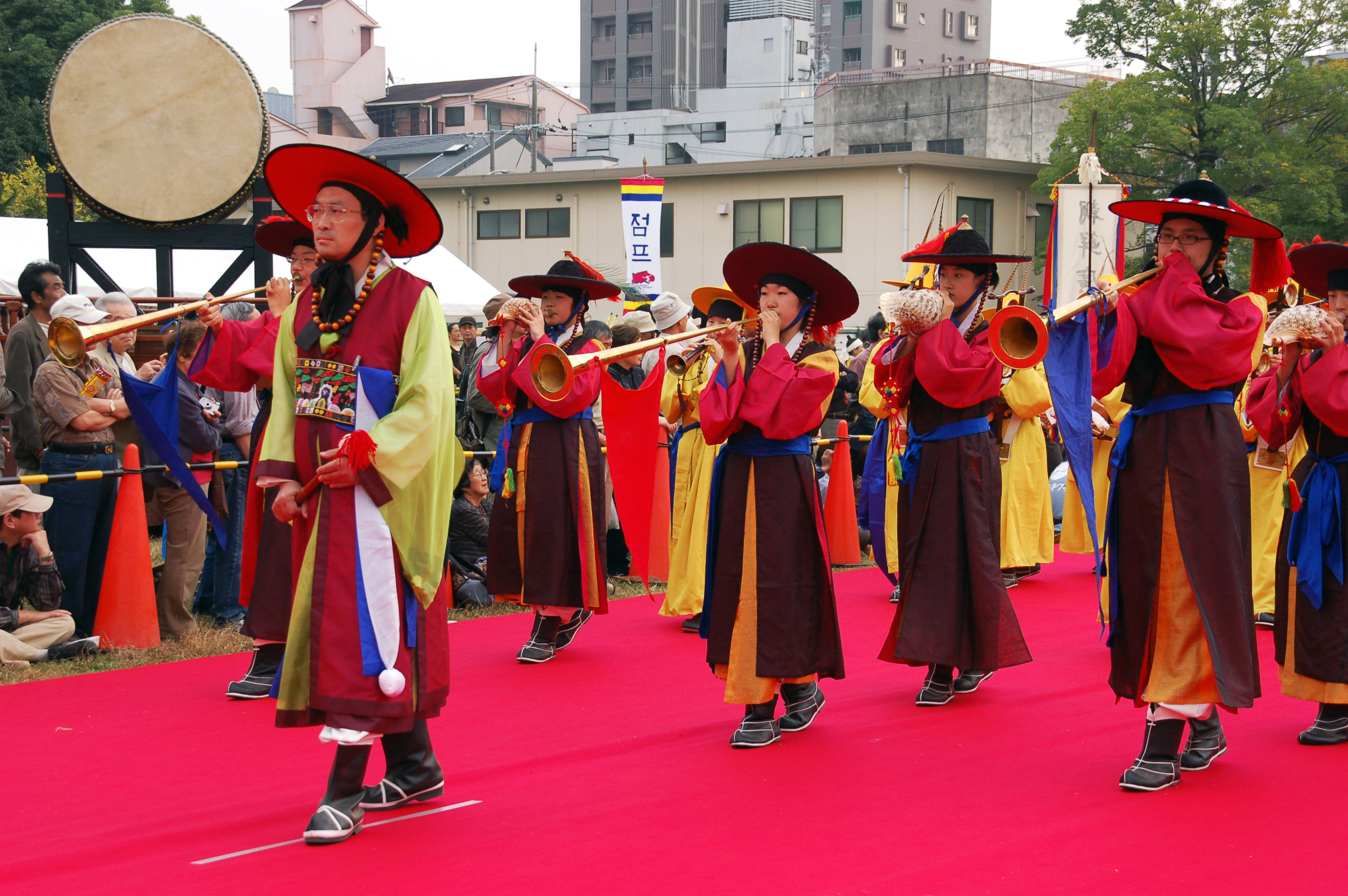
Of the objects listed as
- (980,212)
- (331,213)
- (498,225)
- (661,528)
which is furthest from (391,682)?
(498,225)

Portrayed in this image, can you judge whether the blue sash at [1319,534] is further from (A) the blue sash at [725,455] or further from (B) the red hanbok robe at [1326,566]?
(A) the blue sash at [725,455]

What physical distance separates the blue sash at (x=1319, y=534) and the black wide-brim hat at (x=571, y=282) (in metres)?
3.01

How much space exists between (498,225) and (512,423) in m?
22.3

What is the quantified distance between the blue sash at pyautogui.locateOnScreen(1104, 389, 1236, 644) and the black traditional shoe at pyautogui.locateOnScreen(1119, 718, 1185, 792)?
0.31 metres

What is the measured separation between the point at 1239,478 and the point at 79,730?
4.05 m

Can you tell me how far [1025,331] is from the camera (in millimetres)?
4156

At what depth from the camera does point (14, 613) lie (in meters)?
6.02

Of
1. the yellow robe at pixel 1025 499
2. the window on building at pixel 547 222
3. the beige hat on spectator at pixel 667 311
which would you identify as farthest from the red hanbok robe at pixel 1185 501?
the window on building at pixel 547 222

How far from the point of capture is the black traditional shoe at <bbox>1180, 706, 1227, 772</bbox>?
431 cm

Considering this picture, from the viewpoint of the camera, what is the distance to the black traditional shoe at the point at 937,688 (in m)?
5.32

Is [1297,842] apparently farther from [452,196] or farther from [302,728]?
[452,196]

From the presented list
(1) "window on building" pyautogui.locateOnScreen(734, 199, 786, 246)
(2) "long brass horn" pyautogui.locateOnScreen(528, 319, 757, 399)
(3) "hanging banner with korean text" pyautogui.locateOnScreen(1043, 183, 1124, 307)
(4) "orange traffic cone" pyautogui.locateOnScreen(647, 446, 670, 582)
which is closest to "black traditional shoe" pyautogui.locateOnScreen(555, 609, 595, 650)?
(2) "long brass horn" pyautogui.locateOnScreen(528, 319, 757, 399)

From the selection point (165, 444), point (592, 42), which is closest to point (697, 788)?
point (165, 444)

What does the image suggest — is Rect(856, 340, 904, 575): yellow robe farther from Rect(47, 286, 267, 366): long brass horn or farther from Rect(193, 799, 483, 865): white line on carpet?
Rect(193, 799, 483, 865): white line on carpet
